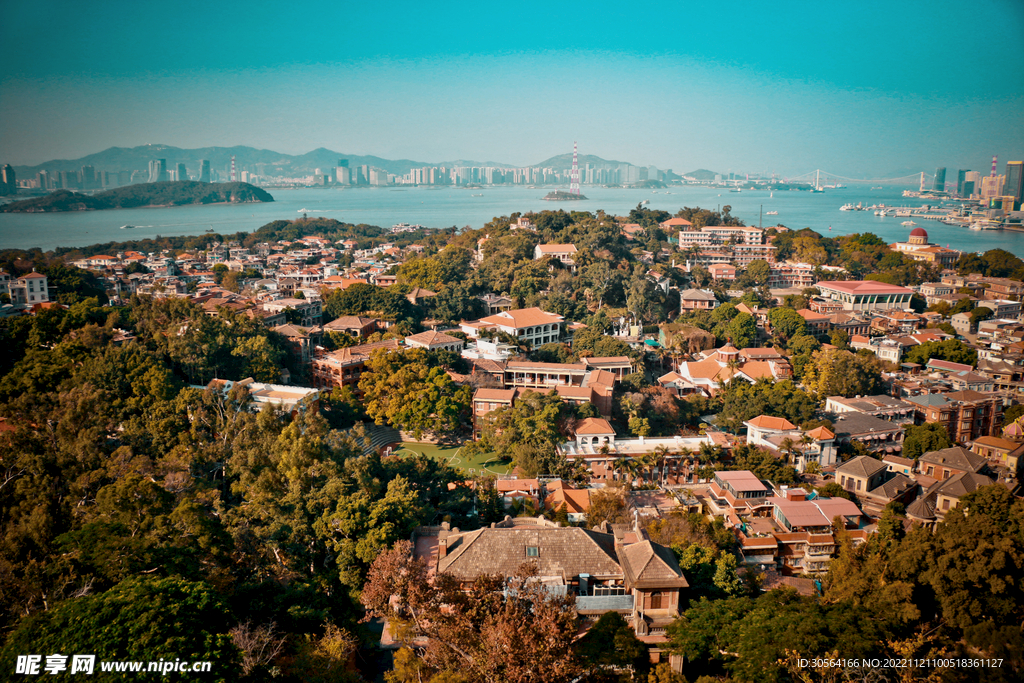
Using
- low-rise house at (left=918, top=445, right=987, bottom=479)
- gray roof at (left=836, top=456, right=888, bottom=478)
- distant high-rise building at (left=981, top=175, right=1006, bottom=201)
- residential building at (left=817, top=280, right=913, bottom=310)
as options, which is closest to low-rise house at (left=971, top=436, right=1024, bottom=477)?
low-rise house at (left=918, top=445, right=987, bottom=479)

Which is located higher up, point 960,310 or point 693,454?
point 960,310

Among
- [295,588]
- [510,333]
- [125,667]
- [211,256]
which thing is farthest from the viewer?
A: [211,256]

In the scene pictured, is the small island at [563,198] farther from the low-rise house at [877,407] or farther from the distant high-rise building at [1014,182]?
the low-rise house at [877,407]

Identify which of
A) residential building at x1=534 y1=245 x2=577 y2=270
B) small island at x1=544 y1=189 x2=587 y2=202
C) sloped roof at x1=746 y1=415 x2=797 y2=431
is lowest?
sloped roof at x1=746 y1=415 x2=797 y2=431

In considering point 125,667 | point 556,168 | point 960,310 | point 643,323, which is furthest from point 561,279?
point 556,168

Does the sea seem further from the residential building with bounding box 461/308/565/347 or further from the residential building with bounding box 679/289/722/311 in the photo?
the residential building with bounding box 461/308/565/347

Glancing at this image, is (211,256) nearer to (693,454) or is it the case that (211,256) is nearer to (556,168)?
(693,454)

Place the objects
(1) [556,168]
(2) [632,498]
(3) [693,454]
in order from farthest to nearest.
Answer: (1) [556,168] → (3) [693,454] → (2) [632,498]

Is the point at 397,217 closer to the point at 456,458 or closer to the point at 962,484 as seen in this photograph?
the point at 456,458
